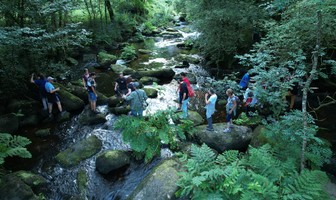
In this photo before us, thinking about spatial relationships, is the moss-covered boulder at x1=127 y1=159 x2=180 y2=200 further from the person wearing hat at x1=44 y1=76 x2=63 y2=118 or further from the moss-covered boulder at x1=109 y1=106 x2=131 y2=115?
the person wearing hat at x1=44 y1=76 x2=63 y2=118

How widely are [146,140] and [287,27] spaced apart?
262 inches

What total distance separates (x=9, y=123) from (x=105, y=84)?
6426 mm

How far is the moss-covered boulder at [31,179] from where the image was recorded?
7544mm

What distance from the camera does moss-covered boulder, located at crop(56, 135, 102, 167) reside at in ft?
28.5

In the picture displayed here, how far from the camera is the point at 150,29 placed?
32.4 m

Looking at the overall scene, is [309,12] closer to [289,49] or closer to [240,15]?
[289,49]

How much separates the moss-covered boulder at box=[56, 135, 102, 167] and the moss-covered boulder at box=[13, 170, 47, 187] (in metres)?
0.92

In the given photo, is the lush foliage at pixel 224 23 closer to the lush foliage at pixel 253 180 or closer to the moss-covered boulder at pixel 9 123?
the lush foliage at pixel 253 180

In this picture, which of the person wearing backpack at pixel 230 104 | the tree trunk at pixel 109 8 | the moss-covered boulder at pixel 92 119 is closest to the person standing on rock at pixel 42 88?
the moss-covered boulder at pixel 92 119

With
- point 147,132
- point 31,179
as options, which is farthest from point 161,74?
point 31,179

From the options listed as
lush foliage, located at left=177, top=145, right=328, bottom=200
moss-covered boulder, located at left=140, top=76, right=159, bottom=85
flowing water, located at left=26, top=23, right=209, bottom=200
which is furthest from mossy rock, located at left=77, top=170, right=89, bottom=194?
moss-covered boulder, located at left=140, top=76, right=159, bottom=85

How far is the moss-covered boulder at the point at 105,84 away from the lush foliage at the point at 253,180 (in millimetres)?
9736

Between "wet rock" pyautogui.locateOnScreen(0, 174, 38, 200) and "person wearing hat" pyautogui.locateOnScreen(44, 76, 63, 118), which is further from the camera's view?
"person wearing hat" pyautogui.locateOnScreen(44, 76, 63, 118)

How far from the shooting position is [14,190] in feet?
21.9
